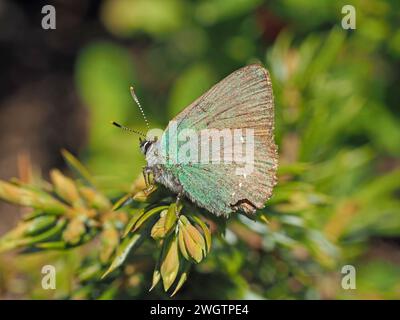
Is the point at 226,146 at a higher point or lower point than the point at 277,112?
lower

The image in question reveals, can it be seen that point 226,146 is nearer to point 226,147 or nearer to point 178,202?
point 226,147

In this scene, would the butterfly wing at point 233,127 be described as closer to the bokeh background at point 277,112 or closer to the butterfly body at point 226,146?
the butterfly body at point 226,146

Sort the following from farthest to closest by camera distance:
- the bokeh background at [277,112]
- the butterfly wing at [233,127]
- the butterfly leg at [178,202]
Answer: the bokeh background at [277,112], the butterfly wing at [233,127], the butterfly leg at [178,202]

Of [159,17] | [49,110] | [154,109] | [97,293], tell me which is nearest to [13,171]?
[49,110]

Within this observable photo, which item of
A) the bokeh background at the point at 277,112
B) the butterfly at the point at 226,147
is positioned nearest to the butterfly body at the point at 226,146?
the butterfly at the point at 226,147

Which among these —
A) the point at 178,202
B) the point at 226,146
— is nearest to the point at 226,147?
the point at 226,146

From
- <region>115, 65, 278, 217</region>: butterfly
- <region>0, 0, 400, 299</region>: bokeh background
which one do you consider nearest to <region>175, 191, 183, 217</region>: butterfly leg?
<region>115, 65, 278, 217</region>: butterfly
